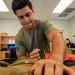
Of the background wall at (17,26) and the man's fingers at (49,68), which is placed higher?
the background wall at (17,26)

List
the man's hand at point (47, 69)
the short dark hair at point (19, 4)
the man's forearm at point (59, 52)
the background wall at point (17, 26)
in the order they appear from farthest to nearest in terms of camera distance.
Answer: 1. the background wall at point (17, 26)
2. the short dark hair at point (19, 4)
3. the man's forearm at point (59, 52)
4. the man's hand at point (47, 69)

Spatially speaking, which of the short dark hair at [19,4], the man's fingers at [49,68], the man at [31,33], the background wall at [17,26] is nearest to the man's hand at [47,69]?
the man's fingers at [49,68]

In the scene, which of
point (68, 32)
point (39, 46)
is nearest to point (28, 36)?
point (39, 46)

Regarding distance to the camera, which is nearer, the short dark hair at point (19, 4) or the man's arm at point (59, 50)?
the man's arm at point (59, 50)

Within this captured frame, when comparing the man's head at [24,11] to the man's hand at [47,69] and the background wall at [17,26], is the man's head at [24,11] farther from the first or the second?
the background wall at [17,26]

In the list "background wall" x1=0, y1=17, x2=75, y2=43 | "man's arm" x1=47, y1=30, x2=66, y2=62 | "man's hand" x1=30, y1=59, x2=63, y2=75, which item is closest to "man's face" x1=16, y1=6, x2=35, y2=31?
"man's arm" x1=47, y1=30, x2=66, y2=62

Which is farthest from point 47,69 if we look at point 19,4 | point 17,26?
point 17,26

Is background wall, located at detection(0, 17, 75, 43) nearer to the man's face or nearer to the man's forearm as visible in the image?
the man's face

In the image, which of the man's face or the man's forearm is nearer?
the man's forearm

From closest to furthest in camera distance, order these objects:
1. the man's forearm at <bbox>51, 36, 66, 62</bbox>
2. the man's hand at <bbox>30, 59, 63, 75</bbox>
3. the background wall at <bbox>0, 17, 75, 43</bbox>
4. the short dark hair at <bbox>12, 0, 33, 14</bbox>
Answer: the man's hand at <bbox>30, 59, 63, 75</bbox> < the man's forearm at <bbox>51, 36, 66, 62</bbox> < the short dark hair at <bbox>12, 0, 33, 14</bbox> < the background wall at <bbox>0, 17, 75, 43</bbox>

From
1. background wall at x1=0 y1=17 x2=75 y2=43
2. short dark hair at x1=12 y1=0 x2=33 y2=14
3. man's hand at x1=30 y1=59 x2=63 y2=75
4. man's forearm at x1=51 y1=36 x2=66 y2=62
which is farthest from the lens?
background wall at x1=0 y1=17 x2=75 y2=43

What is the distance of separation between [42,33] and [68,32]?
6.73 m

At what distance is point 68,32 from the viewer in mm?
7594

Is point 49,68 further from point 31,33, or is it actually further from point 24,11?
point 31,33
